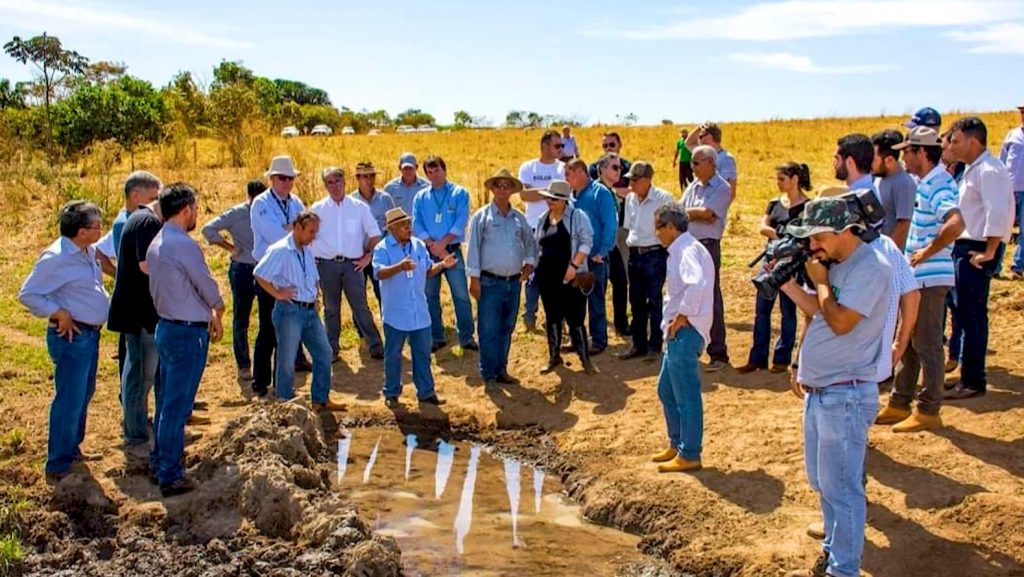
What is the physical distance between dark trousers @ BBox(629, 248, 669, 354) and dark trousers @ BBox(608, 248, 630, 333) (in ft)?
2.74

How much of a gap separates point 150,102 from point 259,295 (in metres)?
19.6

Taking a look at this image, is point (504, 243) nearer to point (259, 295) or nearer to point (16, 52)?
point (259, 295)

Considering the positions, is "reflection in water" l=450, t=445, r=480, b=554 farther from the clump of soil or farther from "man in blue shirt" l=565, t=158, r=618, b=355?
"man in blue shirt" l=565, t=158, r=618, b=355

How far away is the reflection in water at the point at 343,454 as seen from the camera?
7.52 m

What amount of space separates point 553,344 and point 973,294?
3870 millimetres

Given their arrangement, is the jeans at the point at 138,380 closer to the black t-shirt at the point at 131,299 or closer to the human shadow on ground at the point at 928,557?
the black t-shirt at the point at 131,299

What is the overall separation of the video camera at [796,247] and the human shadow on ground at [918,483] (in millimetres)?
2100

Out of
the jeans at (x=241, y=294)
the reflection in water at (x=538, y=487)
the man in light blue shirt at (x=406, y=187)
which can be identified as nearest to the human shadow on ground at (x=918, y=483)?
the reflection in water at (x=538, y=487)

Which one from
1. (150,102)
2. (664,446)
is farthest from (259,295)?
(150,102)

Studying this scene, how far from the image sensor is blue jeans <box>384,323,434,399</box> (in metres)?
8.77

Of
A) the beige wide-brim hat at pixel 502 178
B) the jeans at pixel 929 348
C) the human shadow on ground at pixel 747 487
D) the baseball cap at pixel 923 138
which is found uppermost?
the baseball cap at pixel 923 138

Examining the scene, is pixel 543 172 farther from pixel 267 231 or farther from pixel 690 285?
pixel 690 285

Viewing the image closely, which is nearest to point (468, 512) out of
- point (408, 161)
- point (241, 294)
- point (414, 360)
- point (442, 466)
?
point (442, 466)

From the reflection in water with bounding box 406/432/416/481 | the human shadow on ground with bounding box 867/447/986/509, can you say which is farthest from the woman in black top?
the reflection in water with bounding box 406/432/416/481
